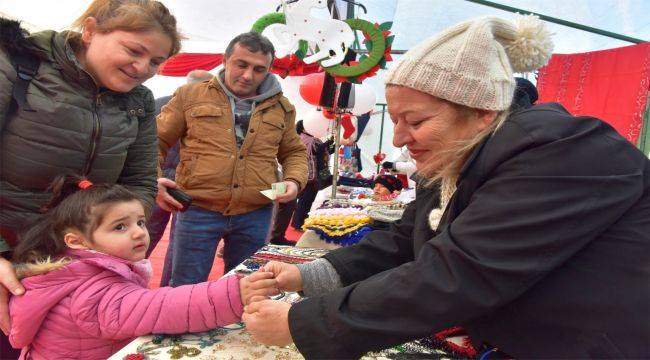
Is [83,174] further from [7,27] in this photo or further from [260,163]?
[260,163]

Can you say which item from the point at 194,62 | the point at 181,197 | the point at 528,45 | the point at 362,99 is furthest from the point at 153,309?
the point at 194,62

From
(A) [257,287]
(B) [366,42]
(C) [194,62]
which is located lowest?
(A) [257,287]

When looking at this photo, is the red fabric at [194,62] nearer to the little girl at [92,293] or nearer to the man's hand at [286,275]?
the little girl at [92,293]

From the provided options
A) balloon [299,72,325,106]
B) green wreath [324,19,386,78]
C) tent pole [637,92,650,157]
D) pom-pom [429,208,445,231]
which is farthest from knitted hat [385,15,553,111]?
tent pole [637,92,650,157]

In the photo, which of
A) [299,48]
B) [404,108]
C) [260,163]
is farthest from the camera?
[299,48]

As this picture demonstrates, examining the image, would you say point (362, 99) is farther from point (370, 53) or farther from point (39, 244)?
point (39, 244)

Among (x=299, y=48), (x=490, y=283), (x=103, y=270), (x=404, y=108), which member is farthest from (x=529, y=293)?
(x=299, y=48)

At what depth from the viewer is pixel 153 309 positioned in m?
0.97

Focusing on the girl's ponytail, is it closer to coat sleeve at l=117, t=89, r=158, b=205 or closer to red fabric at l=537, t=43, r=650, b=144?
coat sleeve at l=117, t=89, r=158, b=205

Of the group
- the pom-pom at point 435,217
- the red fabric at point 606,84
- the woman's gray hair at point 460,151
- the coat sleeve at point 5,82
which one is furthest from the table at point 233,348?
the red fabric at point 606,84

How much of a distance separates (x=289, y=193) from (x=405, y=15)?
4045 mm

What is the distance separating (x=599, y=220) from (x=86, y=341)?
1143 mm

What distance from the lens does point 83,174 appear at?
1.27 m

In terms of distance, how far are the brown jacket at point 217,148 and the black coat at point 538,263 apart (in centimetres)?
127
